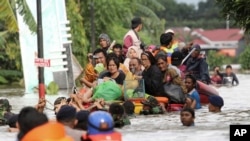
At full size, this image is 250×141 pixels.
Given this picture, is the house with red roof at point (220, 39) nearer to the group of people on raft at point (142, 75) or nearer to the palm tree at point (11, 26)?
the palm tree at point (11, 26)

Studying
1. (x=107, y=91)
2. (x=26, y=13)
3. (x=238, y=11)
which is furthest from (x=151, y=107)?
(x=26, y=13)

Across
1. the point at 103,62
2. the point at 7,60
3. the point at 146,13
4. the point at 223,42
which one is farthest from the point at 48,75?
the point at 223,42

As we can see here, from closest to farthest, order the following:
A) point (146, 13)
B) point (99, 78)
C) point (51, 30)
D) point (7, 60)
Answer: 1. point (99, 78)
2. point (51, 30)
3. point (7, 60)
4. point (146, 13)

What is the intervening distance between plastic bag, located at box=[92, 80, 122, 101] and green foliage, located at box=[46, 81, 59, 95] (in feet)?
37.3

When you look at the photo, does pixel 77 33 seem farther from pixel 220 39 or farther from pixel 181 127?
pixel 220 39

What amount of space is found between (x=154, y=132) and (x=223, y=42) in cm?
12574

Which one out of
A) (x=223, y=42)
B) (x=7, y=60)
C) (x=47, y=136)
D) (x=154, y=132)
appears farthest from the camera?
(x=223, y=42)

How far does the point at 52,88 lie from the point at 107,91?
12.2 metres

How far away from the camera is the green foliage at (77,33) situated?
40.7 meters

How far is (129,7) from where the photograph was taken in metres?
45.4

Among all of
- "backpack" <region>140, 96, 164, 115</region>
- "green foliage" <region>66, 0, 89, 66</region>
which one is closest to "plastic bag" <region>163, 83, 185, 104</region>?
"backpack" <region>140, 96, 164, 115</region>

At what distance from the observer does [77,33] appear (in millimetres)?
41219

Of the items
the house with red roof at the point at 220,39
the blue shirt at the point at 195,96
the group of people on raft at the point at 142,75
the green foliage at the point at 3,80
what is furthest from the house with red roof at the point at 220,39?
the blue shirt at the point at 195,96

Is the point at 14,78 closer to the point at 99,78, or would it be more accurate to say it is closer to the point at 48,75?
the point at 48,75
